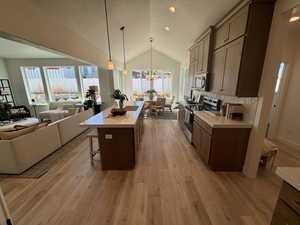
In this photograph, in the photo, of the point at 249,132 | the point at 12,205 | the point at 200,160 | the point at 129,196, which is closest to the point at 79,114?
the point at 12,205

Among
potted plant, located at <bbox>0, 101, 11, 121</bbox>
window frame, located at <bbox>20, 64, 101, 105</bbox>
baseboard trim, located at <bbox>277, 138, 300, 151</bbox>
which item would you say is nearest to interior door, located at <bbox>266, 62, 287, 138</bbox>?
baseboard trim, located at <bbox>277, 138, 300, 151</bbox>

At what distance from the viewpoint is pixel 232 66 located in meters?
2.17

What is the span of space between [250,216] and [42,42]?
3.98 meters

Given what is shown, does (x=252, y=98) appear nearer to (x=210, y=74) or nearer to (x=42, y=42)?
(x=210, y=74)

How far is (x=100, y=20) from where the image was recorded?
306 cm

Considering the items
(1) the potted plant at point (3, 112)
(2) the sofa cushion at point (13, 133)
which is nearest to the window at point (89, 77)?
(1) the potted plant at point (3, 112)

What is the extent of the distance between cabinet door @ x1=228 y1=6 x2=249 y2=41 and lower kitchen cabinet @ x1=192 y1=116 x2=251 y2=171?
154cm

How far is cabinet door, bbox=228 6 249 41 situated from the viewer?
1.86 metres

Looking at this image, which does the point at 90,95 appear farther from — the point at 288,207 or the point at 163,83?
the point at 288,207

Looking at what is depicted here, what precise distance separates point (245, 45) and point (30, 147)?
410cm

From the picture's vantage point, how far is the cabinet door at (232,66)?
6.61 ft

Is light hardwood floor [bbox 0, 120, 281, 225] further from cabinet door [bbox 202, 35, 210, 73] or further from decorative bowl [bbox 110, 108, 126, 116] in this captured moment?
cabinet door [bbox 202, 35, 210, 73]

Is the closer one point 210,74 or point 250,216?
point 250,216

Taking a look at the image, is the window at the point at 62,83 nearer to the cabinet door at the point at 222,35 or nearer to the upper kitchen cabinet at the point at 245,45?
the cabinet door at the point at 222,35
